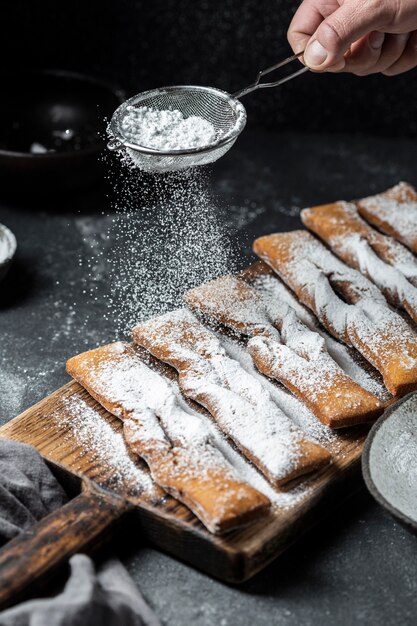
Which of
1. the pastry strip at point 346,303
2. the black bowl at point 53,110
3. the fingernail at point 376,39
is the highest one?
the black bowl at point 53,110

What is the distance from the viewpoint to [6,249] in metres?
2.05

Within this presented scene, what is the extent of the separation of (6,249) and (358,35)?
2.96 ft

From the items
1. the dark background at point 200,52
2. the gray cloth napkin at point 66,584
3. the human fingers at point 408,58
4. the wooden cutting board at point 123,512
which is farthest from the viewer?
the dark background at point 200,52

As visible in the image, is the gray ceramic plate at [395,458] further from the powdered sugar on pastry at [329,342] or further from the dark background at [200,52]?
the dark background at [200,52]

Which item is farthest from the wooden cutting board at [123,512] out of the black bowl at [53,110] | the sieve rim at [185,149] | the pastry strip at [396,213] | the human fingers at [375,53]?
the black bowl at [53,110]

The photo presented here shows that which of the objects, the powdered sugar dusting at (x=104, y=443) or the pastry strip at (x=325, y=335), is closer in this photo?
the powdered sugar dusting at (x=104, y=443)

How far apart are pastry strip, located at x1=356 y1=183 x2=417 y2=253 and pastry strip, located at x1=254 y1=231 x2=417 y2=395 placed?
201 mm

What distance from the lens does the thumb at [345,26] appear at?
171 centimetres

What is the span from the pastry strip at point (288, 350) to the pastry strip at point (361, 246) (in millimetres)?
240

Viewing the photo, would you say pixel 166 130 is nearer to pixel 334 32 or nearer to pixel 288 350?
pixel 334 32

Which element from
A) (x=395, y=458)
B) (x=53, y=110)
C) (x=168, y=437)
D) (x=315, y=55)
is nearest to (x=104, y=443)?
(x=168, y=437)

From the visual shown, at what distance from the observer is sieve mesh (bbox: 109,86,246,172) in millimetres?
1738

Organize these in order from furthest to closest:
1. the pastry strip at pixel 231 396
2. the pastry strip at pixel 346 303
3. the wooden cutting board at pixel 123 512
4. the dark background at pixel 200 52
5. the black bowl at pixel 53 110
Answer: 1. the dark background at pixel 200 52
2. the black bowl at pixel 53 110
3. the pastry strip at pixel 346 303
4. the pastry strip at pixel 231 396
5. the wooden cutting board at pixel 123 512

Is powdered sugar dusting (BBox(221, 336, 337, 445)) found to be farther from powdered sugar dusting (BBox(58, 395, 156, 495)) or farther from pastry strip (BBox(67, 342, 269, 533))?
powdered sugar dusting (BBox(58, 395, 156, 495))
